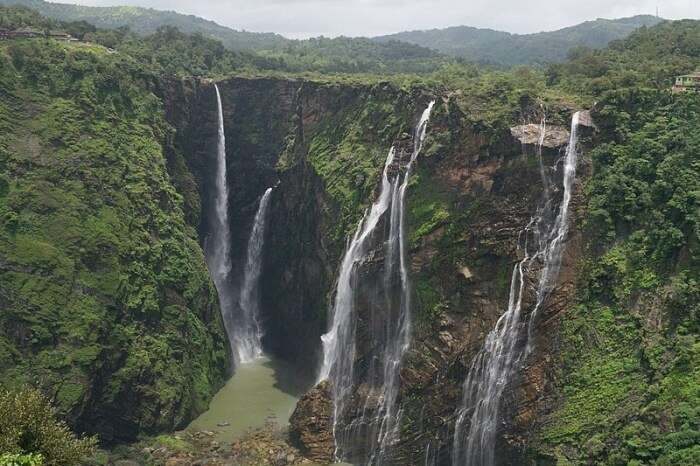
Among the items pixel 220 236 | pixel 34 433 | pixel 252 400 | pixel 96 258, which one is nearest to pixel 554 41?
pixel 220 236

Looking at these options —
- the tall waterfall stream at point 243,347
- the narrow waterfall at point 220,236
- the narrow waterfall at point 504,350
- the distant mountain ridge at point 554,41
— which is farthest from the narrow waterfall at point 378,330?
the distant mountain ridge at point 554,41

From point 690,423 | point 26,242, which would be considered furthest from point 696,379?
point 26,242

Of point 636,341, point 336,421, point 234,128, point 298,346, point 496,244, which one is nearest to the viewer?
point 636,341

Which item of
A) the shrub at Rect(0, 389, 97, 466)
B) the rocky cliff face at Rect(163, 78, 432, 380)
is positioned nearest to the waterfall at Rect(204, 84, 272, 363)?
the rocky cliff face at Rect(163, 78, 432, 380)

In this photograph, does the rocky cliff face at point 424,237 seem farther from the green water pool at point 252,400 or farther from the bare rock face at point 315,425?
the green water pool at point 252,400

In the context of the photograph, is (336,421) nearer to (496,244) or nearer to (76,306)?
(496,244)

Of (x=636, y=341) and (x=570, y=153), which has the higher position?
(x=570, y=153)

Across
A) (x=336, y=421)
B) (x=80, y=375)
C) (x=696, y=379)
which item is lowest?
(x=336, y=421)
